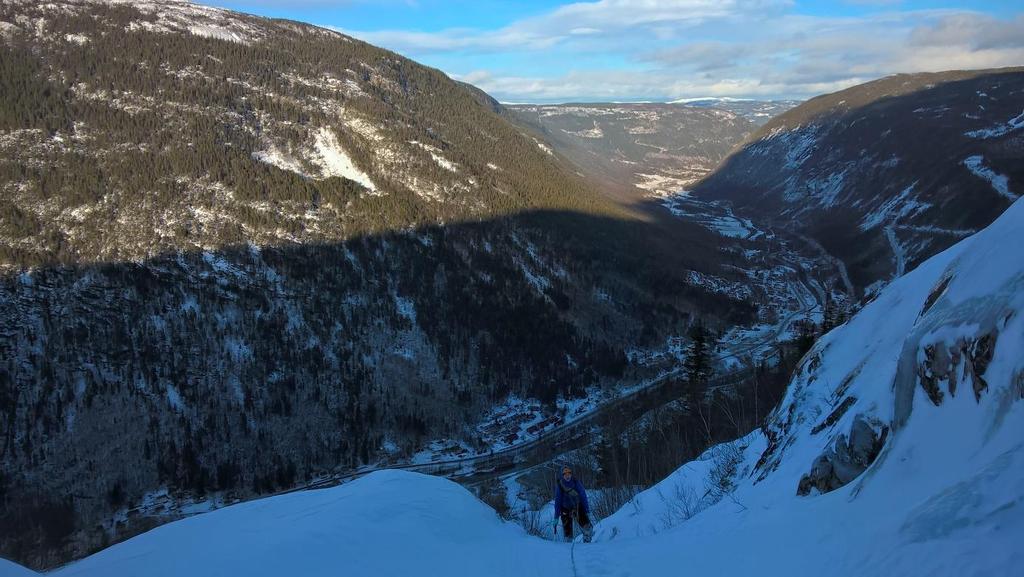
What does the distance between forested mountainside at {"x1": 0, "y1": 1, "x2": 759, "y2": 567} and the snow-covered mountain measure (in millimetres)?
27499

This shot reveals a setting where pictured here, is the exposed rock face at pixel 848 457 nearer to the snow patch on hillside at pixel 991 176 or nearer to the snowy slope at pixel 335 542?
the snowy slope at pixel 335 542

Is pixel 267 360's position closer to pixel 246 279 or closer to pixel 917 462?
pixel 246 279

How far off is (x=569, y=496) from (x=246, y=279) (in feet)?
213

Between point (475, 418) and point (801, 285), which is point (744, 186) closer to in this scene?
point (801, 285)

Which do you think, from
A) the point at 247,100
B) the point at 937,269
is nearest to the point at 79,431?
the point at 937,269

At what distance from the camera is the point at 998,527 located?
18.3ft

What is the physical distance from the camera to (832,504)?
8953 millimetres

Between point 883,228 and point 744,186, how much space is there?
97297 millimetres

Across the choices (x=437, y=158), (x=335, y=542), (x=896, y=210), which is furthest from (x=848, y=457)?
(x=896, y=210)

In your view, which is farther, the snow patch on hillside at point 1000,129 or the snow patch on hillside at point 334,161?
the snow patch on hillside at point 1000,129

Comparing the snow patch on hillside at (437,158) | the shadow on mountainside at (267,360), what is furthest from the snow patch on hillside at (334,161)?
the shadow on mountainside at (267,360)

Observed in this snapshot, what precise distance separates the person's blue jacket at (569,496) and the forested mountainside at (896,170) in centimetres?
8286

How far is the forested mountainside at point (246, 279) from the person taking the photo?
51219mm

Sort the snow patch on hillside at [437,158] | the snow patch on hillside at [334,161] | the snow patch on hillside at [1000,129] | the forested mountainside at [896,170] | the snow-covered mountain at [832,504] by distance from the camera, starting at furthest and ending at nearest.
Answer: the snow patch on hillside at [437,158] < the snow patch on hillside at [1000,129] < the snow patch on hillside at [334,161] < the forested mountainside at [896,170] < the snow-covered mountain at [832,504]
